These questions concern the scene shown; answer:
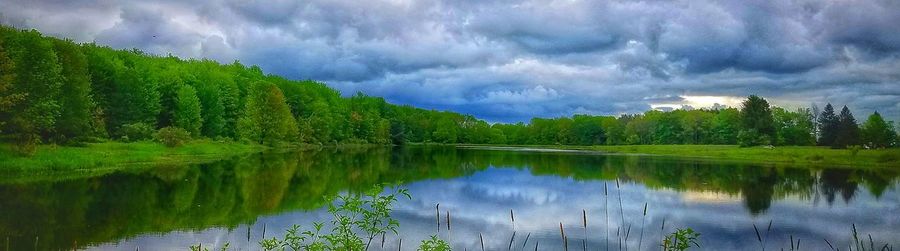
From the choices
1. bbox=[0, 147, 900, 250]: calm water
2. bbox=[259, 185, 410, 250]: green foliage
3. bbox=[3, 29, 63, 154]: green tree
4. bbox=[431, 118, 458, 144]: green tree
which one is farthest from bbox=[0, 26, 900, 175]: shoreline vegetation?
bbox=[259, 185, 410, 250]: green foliage

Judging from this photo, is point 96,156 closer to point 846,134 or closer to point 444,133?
point 846,134

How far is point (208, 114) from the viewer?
9100cm

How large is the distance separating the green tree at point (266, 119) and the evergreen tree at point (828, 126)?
262 feet

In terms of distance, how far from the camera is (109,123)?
68.2m

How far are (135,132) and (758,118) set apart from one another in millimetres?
90616

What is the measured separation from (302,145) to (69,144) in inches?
2449

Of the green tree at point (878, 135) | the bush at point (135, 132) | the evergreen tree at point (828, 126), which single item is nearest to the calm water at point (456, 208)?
the bush at point (135, 132)

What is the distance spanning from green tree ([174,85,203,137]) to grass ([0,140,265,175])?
14276mm

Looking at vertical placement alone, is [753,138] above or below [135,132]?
above

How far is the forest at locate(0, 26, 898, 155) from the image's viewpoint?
43.6m

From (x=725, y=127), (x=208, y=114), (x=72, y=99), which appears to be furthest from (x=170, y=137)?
(x=725, y=127)

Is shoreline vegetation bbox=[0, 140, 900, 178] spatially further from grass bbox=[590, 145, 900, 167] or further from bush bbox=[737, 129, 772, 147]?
bush bbox=[737, 129, 772, 147]

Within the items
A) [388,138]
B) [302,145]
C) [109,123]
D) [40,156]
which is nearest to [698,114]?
[388,138]

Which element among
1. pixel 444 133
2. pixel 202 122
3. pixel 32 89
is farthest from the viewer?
pixel 444 133
